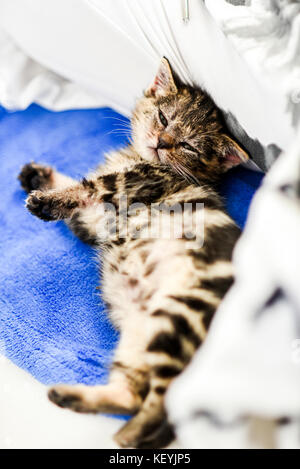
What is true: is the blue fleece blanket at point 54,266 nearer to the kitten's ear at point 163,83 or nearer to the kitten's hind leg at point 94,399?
the kitten's hind leg at point 94,399

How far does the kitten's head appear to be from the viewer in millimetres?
1514

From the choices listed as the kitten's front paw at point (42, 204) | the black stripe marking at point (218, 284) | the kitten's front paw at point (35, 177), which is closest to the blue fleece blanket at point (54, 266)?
the kitten's front paw at point (35, 177)

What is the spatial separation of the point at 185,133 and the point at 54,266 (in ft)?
2.32

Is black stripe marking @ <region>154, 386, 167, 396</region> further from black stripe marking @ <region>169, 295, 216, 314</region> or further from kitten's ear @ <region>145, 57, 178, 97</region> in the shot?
kitten's ear @ <region>145, 57, 178, 97</region>

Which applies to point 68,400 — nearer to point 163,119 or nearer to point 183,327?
point 183,327

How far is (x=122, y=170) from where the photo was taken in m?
1.55

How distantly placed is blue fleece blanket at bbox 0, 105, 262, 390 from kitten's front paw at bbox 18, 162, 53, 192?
0.06 meters

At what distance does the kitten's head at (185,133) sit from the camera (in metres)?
1.51

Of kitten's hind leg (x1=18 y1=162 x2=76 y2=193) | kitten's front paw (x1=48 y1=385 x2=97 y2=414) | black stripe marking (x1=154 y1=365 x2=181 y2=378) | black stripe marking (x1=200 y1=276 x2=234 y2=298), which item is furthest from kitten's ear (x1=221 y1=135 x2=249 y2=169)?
kitten's front paw (x1=48 y1=385 x2=97 y2=414)

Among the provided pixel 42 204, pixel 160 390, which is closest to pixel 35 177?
pixel 42 204

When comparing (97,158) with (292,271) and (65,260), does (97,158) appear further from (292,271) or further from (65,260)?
(292,271)

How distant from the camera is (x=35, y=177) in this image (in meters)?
1.70
